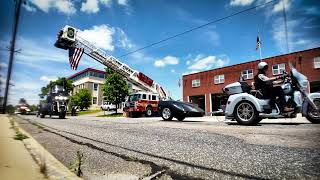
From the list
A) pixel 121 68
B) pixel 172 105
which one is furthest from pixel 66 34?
pixel 172 105

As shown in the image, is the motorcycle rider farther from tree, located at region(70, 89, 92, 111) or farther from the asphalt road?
tree, located at region(70, 89, 92, 111)

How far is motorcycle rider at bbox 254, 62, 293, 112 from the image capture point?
636cm

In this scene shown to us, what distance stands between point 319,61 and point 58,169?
26765 millimetres

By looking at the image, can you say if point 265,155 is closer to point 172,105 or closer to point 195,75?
point 172,105

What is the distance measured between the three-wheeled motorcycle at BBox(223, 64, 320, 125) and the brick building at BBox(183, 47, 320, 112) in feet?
54.2

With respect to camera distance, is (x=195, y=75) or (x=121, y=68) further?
(x=195, y=75)

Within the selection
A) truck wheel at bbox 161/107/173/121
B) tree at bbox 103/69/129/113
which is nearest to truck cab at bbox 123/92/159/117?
truck wheel at bbox 161/107/173/121

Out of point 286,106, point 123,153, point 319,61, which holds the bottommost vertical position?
point 123,153

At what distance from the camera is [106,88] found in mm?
30062

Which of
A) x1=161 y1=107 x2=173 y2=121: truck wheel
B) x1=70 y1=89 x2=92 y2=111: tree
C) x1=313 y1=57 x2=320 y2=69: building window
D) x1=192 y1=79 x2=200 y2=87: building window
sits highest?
x1=313 y1=57 x2=320 y2=69: building window

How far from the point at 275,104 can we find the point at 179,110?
178 inches

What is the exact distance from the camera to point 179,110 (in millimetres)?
10070

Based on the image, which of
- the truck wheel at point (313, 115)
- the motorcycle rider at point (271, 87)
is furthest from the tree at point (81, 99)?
the truck wheel at point (313, 115)

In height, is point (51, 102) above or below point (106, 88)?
below
